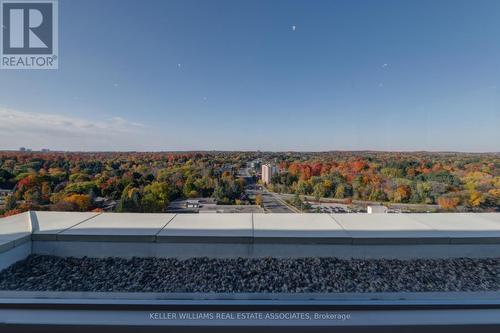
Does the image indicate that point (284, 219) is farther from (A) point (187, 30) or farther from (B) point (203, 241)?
(A) point (187, 30)

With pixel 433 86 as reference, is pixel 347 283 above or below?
below

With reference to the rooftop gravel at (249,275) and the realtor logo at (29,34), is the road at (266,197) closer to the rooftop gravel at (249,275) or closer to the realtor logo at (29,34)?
the rooftop gravel at (249,275)

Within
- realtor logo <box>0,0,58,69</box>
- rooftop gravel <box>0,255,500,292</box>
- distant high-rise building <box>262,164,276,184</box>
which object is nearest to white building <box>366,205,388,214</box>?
rooftop gravel <box>0,255,500,292</box>

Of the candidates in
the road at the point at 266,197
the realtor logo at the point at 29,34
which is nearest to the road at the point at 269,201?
the road at the point at 266,197

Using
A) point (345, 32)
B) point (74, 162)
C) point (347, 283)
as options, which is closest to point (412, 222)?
point (347, 283)

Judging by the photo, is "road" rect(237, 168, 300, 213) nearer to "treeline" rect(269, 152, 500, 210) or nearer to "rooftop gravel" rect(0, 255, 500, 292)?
"treeline" rect(269, 152, 500, 210)

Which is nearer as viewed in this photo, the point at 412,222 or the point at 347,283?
the point at 347,283
